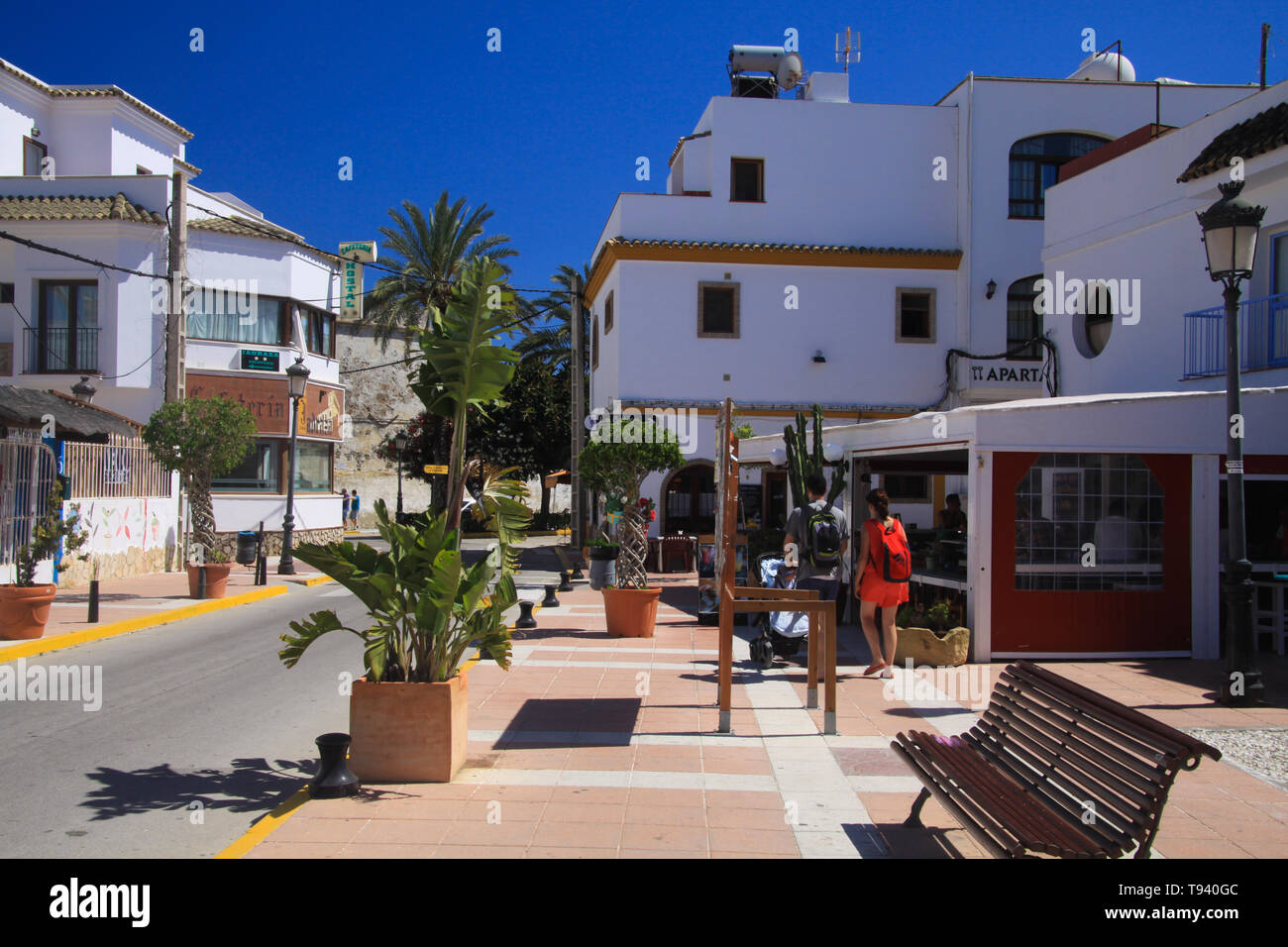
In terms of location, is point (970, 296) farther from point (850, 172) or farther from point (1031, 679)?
point (1031, 679)

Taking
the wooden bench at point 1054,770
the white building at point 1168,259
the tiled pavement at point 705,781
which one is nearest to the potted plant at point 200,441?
the tiled pavement at point 705,781

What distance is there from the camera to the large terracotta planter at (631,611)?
12.8m

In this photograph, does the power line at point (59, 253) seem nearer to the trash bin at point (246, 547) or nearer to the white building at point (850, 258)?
the trash bin at point (246, 547)

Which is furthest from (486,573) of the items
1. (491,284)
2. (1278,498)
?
(1278,498)

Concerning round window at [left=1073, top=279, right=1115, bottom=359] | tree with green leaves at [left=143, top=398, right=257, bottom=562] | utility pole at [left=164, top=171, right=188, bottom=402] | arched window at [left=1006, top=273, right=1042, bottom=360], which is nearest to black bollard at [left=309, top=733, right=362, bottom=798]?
tree with green leaves at [left=143, top=398, right=257, bottom=562]

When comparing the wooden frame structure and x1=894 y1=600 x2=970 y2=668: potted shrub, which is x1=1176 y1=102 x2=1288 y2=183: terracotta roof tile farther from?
the wooden frame structure

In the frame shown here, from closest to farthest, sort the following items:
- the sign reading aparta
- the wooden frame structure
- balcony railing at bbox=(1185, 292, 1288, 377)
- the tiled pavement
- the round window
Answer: the tiled pavement, the wooden frame structure, balcony railing at bbox=(1185, 292, 1288, 377), the round window, the sign reading aparta

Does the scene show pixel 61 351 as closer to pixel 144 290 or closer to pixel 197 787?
pixel 144 290

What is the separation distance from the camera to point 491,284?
23.5ft

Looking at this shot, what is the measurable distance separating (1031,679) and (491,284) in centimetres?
447

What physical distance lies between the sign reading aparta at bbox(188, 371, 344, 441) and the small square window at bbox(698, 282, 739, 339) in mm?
10460

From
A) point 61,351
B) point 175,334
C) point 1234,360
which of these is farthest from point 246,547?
point 1234,360

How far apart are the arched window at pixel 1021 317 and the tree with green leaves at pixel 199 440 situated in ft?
61.0

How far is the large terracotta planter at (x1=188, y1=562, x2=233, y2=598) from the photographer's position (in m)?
16.5
